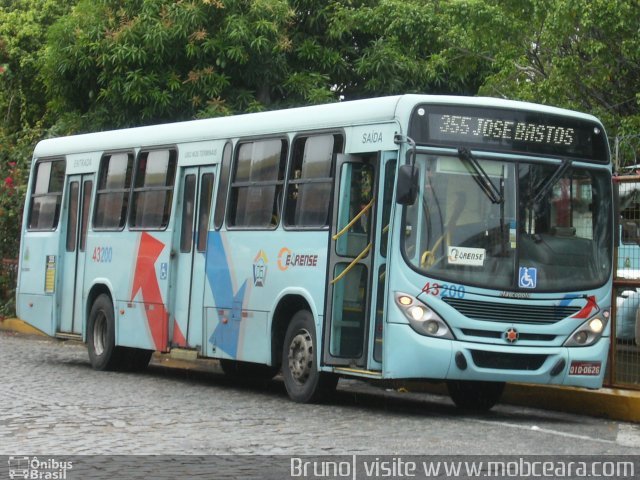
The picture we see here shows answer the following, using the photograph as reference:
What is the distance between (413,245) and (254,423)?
7.06 feet

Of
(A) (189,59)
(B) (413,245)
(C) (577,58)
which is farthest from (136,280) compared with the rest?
(A) (189,59)

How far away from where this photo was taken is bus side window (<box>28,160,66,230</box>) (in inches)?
765

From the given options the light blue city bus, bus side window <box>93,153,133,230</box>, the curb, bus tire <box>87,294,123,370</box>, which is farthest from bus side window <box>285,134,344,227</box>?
the curb

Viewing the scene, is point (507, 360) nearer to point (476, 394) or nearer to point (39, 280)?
point (476, 394)

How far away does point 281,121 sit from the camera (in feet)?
48.1

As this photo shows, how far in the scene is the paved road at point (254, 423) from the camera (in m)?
10.2

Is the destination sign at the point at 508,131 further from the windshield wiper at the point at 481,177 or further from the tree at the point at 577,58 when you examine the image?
the tree at the point at 577,58

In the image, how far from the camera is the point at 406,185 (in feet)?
39.9

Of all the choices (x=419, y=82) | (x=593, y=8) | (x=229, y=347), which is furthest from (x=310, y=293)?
(x=419, y=82)

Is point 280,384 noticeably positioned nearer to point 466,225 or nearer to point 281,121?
point 281,121

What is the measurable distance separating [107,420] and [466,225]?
3549mm

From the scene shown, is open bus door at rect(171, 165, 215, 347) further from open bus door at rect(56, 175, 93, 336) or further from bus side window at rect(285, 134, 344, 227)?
open bus door at rect(56, 175, 93, 336)

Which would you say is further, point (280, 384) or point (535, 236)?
point (280, 384)

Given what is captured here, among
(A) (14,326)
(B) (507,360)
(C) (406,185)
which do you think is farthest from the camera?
(A) (14,326)
